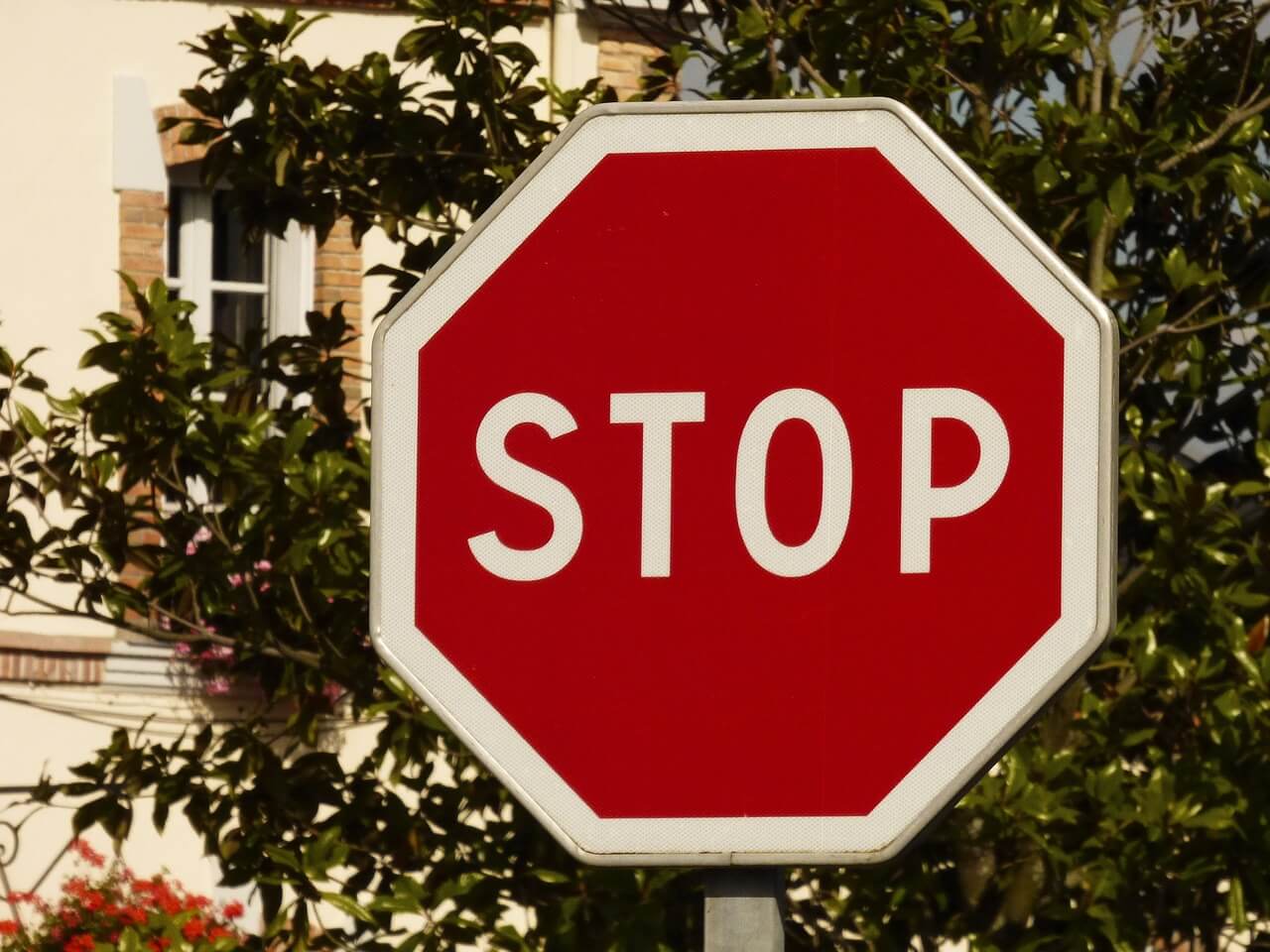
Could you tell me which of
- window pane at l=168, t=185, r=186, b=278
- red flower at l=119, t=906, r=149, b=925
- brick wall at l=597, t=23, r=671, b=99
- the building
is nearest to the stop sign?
red flower at l=119, t=906, r=149, b=925

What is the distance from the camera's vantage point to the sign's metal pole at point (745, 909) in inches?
72.7

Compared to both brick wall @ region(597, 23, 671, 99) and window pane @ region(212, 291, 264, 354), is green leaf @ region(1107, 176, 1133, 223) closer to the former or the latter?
brick wall @ region(597, 23, 671, 99)

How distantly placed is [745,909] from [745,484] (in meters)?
0.42

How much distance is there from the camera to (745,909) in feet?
6.18

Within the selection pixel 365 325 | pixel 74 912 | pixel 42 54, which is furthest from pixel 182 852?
pixel 42 54

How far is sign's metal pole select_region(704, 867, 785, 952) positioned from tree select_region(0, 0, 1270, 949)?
2.49 metres

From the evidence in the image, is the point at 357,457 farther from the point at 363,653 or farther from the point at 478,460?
the point at 478,460

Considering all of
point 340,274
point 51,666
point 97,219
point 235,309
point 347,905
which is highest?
point 97,219

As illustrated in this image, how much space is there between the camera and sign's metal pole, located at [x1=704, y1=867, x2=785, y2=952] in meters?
1.85

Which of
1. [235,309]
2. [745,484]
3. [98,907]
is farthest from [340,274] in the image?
[745,484]

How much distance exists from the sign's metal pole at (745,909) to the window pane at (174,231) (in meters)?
9.71

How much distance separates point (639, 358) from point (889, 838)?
540 mm

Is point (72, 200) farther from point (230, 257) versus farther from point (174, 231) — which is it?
point (230, 257)

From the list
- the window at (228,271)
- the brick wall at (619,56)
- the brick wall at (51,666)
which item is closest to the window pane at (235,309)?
the window at (228,271)
